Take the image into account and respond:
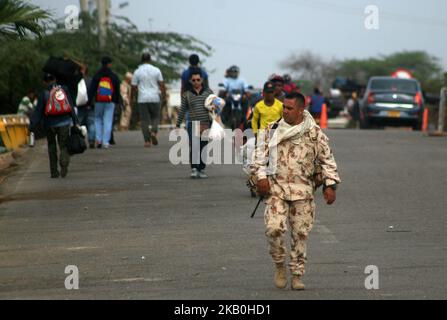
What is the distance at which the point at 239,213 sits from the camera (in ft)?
49.7

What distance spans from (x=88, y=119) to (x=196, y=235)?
44.4 feet

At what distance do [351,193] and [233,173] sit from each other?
138 inches

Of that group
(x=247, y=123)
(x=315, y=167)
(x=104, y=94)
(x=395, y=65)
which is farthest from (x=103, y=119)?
(x=395, y=65)

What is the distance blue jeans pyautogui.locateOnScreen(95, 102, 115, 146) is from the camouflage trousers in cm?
1599

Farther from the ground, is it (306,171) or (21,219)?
(306,171)

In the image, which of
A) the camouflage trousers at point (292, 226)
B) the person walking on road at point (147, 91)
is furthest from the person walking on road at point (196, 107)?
the camouflage trousers at point (292, 226)

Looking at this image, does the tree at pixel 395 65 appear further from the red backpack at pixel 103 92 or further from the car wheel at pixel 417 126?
the red backpack at pixel 103 92

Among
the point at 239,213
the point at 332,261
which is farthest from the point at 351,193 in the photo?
the point at 332,261

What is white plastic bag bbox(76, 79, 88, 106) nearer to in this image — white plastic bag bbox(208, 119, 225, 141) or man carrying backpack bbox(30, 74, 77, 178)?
man carrying backpack bbox(30, 74, 77, 178)

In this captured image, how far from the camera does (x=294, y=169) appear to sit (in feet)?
33.5

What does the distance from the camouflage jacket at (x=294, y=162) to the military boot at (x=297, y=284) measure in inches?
25.6

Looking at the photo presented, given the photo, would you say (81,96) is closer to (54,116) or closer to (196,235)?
(54,116)

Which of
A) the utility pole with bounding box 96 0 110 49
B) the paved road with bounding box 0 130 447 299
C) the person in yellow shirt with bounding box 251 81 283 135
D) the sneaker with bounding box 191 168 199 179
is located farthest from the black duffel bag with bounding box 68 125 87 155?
the utility pole with bounding box 96 0 110 49
